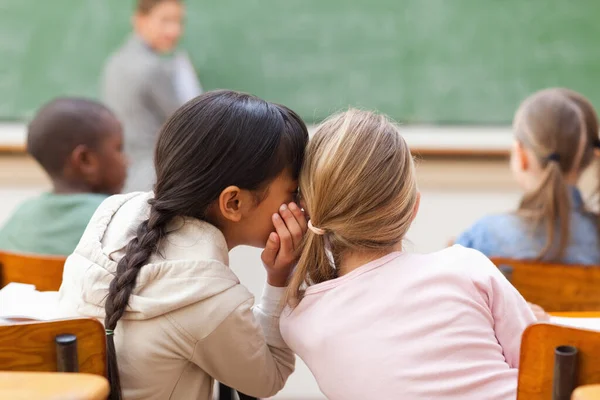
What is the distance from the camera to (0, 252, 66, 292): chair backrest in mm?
1683

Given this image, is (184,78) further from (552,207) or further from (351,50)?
(552,207)

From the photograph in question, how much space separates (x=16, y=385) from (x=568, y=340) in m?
0.72

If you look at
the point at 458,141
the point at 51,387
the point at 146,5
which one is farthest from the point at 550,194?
the point at 146,5

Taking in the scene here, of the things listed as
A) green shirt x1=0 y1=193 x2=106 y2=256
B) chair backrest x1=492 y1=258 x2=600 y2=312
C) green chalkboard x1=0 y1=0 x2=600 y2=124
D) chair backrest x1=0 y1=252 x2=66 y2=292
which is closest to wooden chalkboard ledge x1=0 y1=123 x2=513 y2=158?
green chalkboard x1=0 y1=0 x2=600 y2=124

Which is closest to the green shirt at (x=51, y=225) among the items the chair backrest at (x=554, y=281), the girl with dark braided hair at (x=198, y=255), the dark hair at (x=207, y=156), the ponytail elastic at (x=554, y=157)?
the girl with dark braided hair at (x=198, y=255)

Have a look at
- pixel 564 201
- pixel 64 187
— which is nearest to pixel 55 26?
pixel 64 187

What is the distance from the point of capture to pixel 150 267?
1235mm

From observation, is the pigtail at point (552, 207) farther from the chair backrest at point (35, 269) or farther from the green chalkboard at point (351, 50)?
the green chalkboard at point (351, 50)

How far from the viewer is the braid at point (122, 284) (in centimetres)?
122

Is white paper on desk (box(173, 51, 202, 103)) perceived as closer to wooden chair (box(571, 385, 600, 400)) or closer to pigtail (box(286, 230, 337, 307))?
pigtail (box(286, 230, 337, 307))

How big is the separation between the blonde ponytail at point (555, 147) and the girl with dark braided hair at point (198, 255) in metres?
0.88

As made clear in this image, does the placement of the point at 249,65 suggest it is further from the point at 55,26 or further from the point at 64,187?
the point at 64,187

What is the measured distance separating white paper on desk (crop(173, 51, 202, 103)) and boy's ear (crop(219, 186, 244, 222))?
220cm

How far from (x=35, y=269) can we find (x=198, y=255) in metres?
0.60
